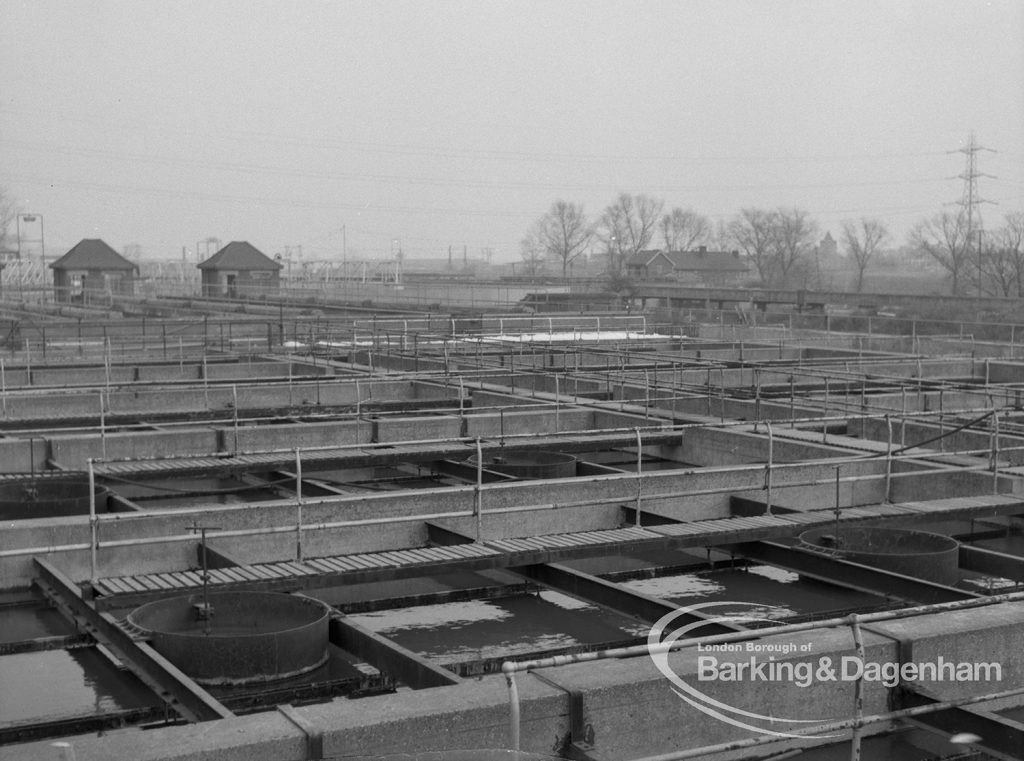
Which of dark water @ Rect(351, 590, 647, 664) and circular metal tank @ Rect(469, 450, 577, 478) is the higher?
circular metal tank @ Rect(469, 450, 577, 478)

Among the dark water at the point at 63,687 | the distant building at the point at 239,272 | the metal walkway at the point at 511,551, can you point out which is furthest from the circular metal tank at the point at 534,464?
the distant building at the point at 239,272

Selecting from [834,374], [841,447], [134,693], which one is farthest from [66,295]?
[134,693]

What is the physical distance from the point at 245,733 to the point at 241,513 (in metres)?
6.76

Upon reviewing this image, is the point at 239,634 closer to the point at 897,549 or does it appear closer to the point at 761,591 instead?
the point at 761,591

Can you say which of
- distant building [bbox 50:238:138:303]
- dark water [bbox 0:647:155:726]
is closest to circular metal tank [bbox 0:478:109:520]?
dark water [bbox 0:647:155:726]

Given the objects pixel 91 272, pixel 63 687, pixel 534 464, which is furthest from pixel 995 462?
pixel 91 272

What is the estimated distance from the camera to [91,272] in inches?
2781

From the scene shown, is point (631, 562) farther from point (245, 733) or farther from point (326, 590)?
point (245, 733)

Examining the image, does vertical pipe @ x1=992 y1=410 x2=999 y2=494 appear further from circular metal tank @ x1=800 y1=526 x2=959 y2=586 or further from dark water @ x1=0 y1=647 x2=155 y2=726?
dark water @ x1=0 y1=647 x2=155 y2=726

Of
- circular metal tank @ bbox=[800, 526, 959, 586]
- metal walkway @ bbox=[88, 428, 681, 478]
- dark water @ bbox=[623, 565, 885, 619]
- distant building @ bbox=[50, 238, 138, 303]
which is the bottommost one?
dark water @ bbox=[623, 565, 885, 619]
